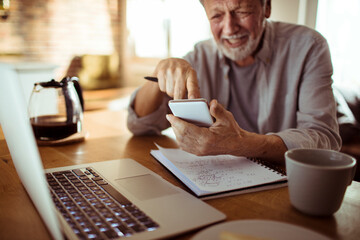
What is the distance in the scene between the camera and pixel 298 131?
40.3 inches

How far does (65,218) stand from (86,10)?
4.73 metres

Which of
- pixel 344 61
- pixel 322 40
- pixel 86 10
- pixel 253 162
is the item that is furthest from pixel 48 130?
pixel 86 10

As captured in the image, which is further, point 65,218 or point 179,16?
point 179,16

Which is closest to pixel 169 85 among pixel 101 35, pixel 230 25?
pixel 230 25

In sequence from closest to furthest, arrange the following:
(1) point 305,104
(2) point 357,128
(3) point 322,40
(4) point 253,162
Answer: (4) point 253,162 → (1) point 305,104 → (3) point 322,40 → (2) point 357,128

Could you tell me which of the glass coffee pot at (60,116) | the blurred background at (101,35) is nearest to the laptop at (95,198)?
the glass coffee pot at (60,116)

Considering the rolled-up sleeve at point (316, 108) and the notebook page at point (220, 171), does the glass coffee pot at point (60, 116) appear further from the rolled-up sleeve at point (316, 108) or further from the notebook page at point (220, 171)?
the rolled-up sleeve at point (316, 108)

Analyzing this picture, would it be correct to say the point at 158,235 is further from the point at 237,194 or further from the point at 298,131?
the point at 298,131

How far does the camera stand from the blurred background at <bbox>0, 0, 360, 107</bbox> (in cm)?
416

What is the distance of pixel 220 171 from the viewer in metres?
0.77

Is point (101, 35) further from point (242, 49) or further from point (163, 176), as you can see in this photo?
point (163, 176)

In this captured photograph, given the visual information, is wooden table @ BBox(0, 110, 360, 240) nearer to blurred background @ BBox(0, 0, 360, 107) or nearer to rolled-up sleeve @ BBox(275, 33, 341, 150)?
rolled-up sleeve @ BBox(275, 33, 341, 150)

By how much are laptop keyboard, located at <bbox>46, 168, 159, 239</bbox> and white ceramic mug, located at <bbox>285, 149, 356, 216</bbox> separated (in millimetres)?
265

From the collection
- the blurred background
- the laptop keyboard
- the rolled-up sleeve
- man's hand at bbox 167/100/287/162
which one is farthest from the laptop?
the blurred background
